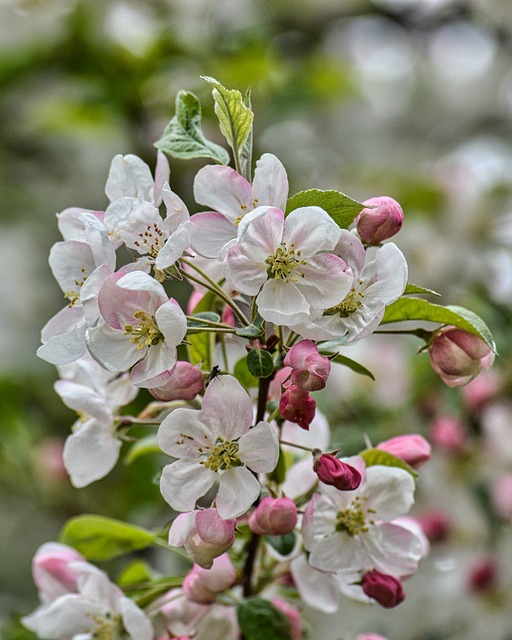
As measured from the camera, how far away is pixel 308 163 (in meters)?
1.99

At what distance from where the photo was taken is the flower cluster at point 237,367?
0.57 meters

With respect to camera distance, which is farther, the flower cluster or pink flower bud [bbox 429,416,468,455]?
pink flower bud [bbox 429,416,468,455]

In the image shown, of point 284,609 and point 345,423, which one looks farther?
point 345,423

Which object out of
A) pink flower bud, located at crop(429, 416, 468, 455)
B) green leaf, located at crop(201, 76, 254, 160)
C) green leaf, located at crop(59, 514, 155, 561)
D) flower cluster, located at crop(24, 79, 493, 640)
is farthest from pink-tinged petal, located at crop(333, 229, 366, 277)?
pink flower bud, located at crop(429, 416, 468, 455)

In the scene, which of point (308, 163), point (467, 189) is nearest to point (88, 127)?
point (308, 163)

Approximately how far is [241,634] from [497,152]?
1.76 metres

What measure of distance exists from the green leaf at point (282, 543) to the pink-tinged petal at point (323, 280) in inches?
7.7

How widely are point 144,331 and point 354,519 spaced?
215mm

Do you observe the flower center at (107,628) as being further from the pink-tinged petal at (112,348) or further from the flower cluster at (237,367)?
the pink-tinged petal at (112,348)

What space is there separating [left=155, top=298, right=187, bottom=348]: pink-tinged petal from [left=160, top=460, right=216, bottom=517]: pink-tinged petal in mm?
A: 92

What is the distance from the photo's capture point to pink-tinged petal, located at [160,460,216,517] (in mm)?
587

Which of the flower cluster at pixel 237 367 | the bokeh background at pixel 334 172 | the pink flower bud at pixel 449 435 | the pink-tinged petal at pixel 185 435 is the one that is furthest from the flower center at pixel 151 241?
the pink flower bud at pixel 449 435

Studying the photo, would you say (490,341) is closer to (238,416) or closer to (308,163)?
(238,416)

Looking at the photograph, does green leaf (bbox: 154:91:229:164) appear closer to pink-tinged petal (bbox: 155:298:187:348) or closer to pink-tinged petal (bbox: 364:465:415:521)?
pink-tinged petal (bbox: 155:298:187:348)
